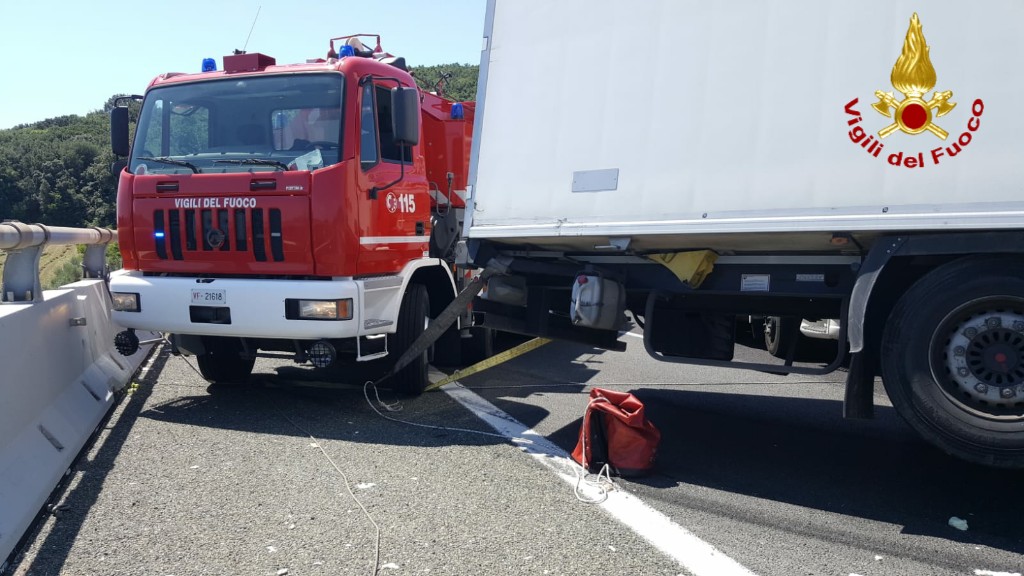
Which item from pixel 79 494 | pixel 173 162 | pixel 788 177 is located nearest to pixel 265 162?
pixel 173 162

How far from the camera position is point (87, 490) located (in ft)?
14.2

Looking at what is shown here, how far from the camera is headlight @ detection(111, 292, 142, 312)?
6230mm

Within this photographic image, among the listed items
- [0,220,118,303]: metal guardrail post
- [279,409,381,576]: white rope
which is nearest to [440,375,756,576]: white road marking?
[279,409,381,576]: white rope

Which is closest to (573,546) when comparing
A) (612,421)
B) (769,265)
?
(612,421)

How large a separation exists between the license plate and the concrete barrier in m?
0.90

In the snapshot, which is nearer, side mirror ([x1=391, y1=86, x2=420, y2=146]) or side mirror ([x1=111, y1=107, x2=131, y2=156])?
side mirror ([x1=391, y1=86, x2=420, y2=146])

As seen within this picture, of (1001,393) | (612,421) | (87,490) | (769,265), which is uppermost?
(769,265)

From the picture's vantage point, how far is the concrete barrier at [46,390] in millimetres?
3867

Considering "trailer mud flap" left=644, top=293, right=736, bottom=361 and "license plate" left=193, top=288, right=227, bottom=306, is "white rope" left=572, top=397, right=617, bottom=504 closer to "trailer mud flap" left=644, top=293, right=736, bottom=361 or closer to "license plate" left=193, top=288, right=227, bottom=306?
"trailer mud flap" left=644, top=293, right=736, bottom=361

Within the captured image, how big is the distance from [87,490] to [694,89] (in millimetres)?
4132

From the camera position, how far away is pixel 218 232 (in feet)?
20.0

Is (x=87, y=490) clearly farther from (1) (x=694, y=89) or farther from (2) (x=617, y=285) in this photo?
(1) (x=694, y=89)

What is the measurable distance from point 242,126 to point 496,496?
149 inches

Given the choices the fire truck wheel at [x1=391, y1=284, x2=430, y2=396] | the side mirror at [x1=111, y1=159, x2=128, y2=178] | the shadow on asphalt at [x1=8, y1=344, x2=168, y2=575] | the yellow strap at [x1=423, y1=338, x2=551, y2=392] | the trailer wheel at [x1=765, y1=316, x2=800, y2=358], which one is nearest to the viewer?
the shadow on asphalt at [x1=8, y1=344, x2=168, y2=575]
